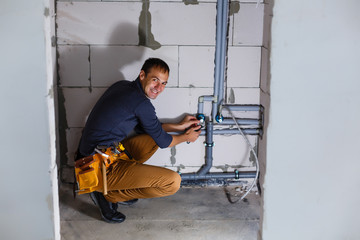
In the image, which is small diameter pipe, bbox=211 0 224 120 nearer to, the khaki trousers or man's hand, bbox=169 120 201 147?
man's hand, bbox=169 120 201 147

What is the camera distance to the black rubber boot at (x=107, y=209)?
3291 millimetres

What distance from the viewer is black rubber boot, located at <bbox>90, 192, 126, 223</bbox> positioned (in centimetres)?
329

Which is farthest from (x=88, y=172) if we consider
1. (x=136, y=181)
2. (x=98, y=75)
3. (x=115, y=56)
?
(x=115, y=56)

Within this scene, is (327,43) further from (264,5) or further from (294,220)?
(264,5)

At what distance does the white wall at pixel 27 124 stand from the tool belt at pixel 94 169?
2.35ft

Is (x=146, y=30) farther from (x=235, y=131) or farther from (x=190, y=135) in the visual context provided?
(x=235, y=131)

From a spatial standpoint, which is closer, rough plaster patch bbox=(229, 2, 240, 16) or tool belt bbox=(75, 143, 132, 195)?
tool belt bbox=(75, 143, 132, 195)

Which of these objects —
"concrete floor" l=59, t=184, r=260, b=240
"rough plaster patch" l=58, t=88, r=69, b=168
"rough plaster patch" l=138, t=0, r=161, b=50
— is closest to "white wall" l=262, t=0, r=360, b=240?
"concrete floor" l=59, t=184, r=260, b=240

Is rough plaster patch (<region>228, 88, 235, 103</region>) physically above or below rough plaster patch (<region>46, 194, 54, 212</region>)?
above

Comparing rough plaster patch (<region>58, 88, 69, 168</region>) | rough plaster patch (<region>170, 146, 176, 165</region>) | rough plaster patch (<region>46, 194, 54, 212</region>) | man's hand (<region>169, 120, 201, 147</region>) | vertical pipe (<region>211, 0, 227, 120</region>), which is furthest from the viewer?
rough plaster patch (<region>170, 146, 176, 165</region>)

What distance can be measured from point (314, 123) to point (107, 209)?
1.65 m

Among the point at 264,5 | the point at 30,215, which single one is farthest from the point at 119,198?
the point at 264,5

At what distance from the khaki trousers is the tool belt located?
0.21 ft

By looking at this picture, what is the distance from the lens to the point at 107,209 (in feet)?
10.9
